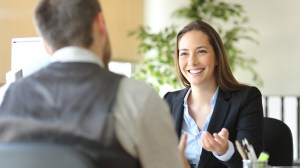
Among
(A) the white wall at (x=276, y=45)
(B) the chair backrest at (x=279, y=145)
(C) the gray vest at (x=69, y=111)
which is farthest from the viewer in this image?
(A) the white wall at (x=276, y=45)

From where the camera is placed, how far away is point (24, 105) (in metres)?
1.31

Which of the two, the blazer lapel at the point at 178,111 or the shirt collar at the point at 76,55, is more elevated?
the shirt collar at the point at 76,55

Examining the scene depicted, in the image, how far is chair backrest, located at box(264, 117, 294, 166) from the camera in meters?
2.55

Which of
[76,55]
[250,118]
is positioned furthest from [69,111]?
[250,118]

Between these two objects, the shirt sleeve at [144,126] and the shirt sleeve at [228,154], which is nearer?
the shirt sleeve at [144,126]

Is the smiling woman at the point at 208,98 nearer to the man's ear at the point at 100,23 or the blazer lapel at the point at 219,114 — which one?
the blazer lapel at the point at 219,114

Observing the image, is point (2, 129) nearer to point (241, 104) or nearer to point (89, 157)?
point (89, 157)

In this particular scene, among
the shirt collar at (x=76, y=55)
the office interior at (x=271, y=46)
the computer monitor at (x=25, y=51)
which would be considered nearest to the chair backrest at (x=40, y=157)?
the shirt collar at (x=76, y=55)

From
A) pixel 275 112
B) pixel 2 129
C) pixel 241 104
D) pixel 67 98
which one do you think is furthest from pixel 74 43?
pixel 275 112

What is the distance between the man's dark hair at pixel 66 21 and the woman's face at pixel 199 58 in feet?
3.80

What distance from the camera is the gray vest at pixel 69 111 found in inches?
48.3

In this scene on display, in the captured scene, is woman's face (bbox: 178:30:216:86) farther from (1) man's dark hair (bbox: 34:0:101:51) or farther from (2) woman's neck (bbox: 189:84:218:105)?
(1) man's dark hair (bbox: 34:0:101:51)

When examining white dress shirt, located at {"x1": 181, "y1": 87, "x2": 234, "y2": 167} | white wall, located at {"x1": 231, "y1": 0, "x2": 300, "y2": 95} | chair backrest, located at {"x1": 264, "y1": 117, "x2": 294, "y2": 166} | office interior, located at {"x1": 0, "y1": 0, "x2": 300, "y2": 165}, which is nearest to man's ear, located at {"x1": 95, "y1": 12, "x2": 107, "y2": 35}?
white dress shirt, located at {"x1": 181, "y1": 87, "x2": 234, "y2": 167}

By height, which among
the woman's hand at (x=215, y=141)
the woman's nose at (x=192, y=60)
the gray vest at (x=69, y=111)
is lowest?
the woman's hand at (x=215, y=141)
